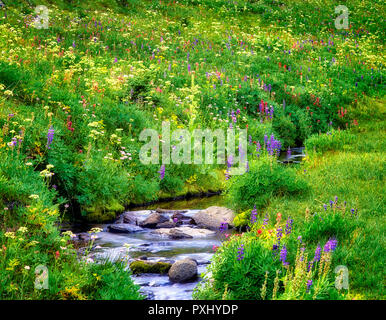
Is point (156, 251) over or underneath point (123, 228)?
underneath

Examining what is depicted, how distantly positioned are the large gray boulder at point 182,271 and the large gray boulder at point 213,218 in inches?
86.2

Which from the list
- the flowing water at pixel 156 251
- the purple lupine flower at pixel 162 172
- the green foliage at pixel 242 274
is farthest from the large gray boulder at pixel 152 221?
the green foliage at pixel 242 274

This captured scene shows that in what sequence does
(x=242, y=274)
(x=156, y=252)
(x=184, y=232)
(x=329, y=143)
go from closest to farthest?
(x=242, y=274)
(x=156, y=252)
(x=184, y=232)
(x=329, y=143)

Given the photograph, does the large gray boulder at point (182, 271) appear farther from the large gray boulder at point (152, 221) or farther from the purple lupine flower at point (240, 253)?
the large gray boulder at point (152, 221)

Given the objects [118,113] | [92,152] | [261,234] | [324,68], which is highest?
[324,68]

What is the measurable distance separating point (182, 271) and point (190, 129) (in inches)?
257

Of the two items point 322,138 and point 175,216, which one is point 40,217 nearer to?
point 175,216

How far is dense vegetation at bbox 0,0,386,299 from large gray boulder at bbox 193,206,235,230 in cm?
29

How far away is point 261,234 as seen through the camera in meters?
7.02

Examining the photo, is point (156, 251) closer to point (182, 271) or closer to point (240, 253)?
point (182, 271)

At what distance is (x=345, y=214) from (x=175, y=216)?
11.6 feet

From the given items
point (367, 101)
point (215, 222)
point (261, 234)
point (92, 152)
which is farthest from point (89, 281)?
point (367, 101)

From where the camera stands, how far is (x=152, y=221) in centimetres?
895

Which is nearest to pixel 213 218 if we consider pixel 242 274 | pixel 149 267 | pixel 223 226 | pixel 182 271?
pixel 223 226
